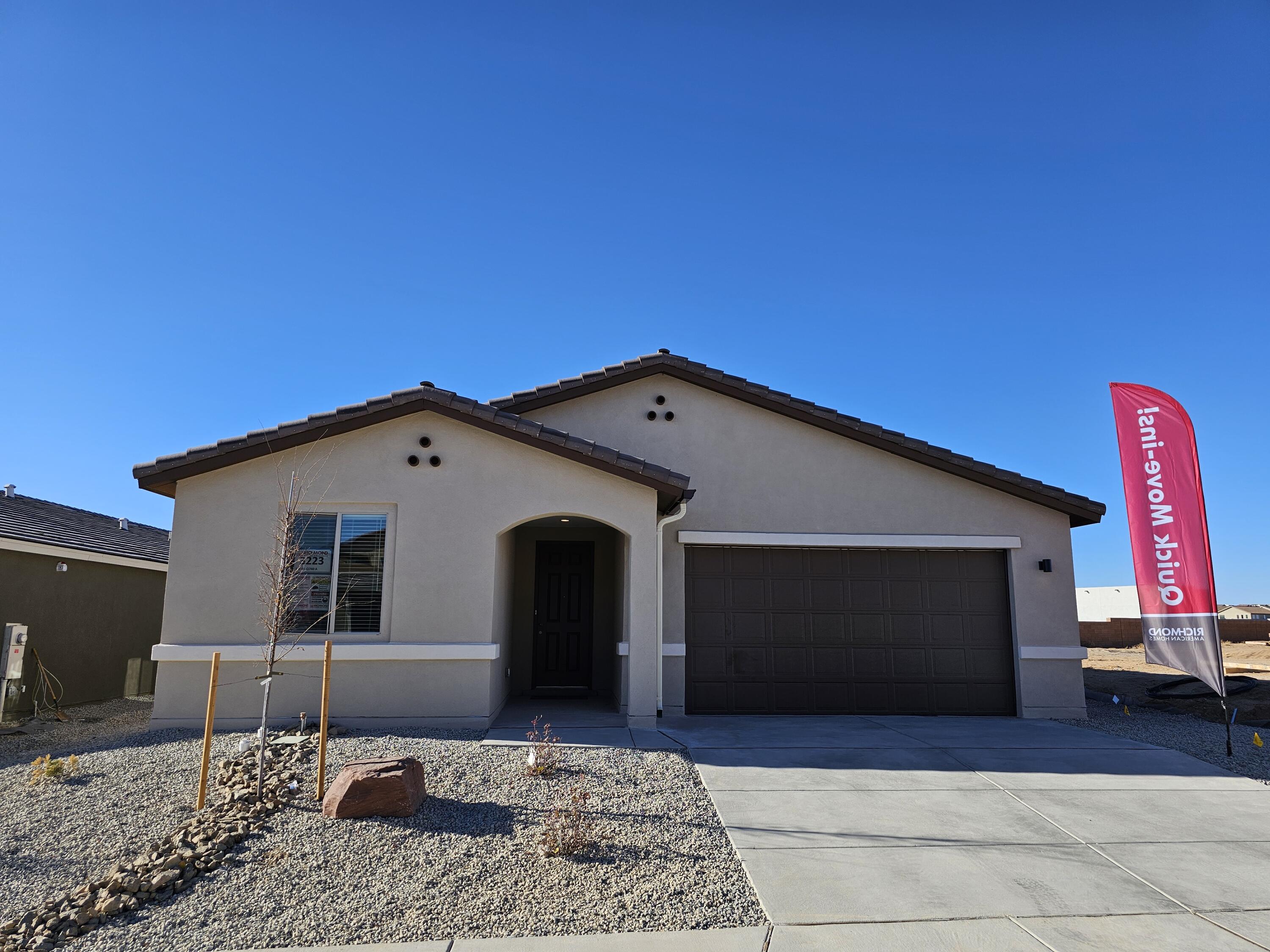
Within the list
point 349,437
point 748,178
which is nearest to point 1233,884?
A: point 349,437

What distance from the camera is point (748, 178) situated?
11969mm

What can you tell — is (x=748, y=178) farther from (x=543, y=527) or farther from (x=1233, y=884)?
(x=1233, y=884)

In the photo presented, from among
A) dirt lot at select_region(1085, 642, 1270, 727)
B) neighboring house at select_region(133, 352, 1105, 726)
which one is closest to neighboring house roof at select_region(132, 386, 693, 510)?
neighboring house at select_region(133, 352, 1105, 726)

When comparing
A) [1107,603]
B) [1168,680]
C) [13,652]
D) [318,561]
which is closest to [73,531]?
[13,652]

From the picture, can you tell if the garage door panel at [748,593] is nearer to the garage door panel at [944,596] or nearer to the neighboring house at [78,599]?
the garage door panel at [944,596]

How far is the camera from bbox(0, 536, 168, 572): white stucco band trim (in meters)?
10.8

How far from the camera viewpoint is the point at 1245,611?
40.3 meters

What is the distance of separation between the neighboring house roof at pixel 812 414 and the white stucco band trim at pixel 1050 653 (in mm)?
1986

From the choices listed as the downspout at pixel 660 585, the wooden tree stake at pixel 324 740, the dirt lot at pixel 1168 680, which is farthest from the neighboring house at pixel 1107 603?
the wooden tree stake at pixel 324 740

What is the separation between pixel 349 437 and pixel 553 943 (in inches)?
261

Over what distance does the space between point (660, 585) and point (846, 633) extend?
2.80m

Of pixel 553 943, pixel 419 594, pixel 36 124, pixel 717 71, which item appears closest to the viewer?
pixel 553 943

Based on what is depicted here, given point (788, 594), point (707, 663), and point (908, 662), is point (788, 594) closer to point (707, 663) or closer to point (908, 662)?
point (707, 663)

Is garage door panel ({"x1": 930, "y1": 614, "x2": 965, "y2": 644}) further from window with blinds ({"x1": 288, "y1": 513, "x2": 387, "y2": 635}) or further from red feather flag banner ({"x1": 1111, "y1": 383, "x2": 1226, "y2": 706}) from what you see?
window with blinds ({"x1": 288, "y1": 513, "x2": 387, "y2": 635})
